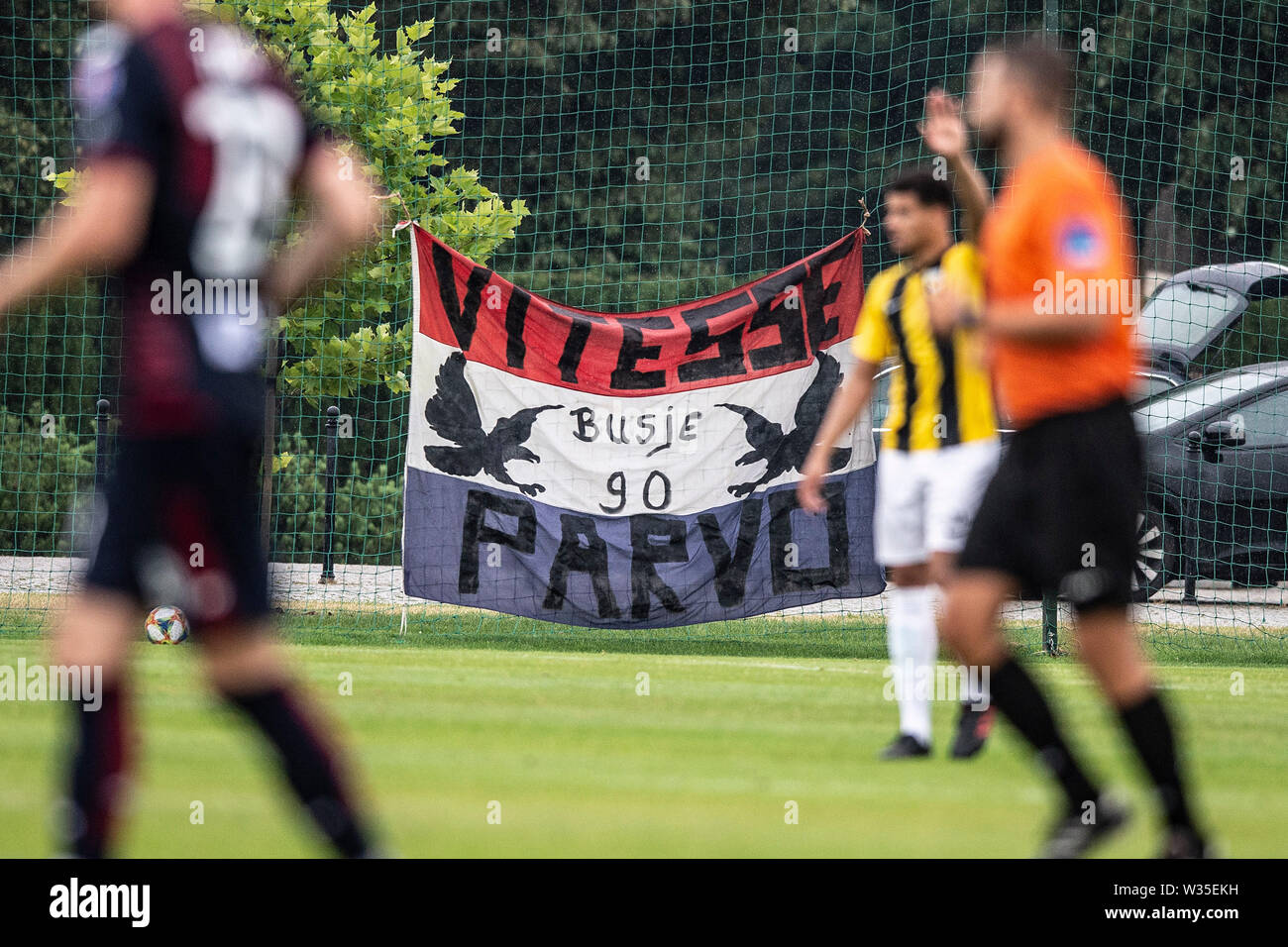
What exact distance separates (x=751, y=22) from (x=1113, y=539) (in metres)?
16.8

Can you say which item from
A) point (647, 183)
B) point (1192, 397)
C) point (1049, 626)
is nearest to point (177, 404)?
point (1049, 626)

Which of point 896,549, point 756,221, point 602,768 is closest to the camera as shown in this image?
point 602,768

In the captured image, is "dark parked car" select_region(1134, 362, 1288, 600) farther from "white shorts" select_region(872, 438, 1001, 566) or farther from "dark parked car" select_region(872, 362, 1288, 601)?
"white shorts" select_region(872, 438, 1001, 566)

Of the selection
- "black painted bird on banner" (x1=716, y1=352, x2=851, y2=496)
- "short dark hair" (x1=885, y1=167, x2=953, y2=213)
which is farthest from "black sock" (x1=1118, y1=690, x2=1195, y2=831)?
"black painted bird on banner" (x1=716, y1=352, x2=851, y2=496)

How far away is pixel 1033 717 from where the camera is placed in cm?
410

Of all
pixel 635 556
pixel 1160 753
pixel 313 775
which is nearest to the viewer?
pixel 313 775

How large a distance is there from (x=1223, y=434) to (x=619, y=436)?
4.81 metres

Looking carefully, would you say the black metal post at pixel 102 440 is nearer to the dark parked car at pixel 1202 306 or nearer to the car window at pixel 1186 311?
the dark parked car at pixel 1202 306

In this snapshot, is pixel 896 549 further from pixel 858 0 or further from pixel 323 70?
pixel 858 0

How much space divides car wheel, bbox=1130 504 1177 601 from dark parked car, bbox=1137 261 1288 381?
9.34 feet

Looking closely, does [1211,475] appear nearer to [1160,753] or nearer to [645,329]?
[645,329]

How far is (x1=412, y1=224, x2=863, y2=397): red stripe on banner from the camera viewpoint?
10961mm

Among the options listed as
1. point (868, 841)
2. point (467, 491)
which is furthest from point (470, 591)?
point (868, 841)

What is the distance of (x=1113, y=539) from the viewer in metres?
3.70
